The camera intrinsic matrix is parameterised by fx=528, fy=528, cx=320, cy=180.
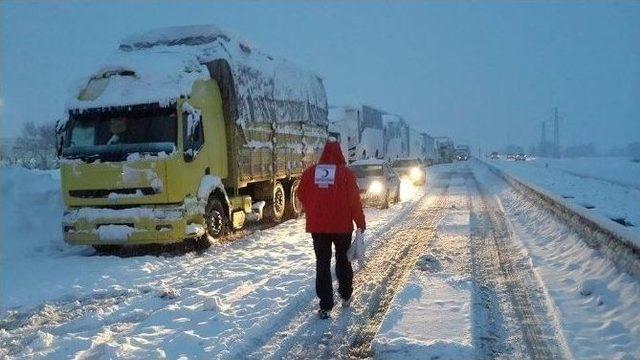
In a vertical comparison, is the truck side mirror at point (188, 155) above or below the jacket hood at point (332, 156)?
above

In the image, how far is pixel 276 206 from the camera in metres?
13.7

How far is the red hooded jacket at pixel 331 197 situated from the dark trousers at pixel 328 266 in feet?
0.45

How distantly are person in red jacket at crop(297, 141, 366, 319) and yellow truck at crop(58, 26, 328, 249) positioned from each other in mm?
Answer: 4138

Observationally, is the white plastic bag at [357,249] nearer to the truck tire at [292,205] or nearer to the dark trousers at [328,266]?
the dark trousers at [328,266]

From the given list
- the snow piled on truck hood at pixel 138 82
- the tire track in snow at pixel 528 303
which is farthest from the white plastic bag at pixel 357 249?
the snow piled on truck hood at pixel 138 82

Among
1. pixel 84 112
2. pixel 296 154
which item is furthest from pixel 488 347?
pixel 296 154

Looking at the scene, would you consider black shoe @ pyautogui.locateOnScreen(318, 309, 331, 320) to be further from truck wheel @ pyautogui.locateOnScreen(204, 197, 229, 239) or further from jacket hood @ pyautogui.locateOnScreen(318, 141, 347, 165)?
truck wheel @ pyautogui.locateOnScreen(204, 197, 229, 239)

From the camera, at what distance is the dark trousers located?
5703 millimetres

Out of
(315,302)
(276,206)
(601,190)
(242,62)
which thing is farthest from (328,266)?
(601,190)

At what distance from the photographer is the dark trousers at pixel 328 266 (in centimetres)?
570

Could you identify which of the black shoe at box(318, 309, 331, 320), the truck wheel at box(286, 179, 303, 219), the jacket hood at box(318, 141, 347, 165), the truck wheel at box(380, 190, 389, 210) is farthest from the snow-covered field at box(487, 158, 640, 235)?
the truck wheel at box(286, 179, 303, 219)

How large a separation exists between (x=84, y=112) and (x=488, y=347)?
814 cm

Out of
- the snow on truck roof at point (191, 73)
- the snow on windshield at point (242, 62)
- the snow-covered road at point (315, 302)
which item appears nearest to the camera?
the snow-covered road at point (315, 302)

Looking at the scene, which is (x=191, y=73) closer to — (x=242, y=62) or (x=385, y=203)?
(x=242, y=62)
